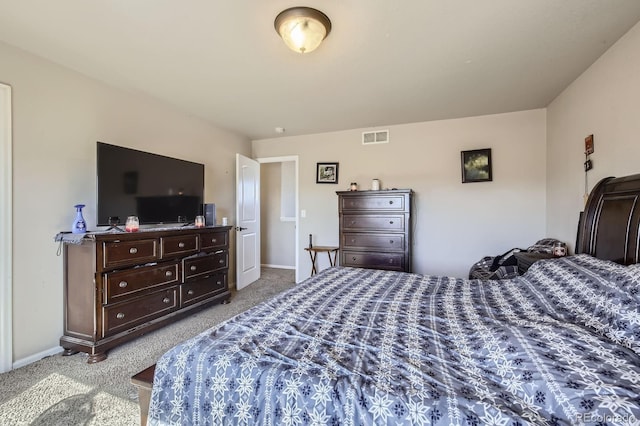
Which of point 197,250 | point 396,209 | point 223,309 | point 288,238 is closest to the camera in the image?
point 197,250

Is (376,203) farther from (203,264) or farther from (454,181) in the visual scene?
(203,264)

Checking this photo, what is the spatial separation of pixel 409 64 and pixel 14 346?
12.4 ft

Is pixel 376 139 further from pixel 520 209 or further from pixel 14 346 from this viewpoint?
pixel 14 346

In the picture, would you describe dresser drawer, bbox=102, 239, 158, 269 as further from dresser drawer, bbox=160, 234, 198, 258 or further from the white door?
the white door

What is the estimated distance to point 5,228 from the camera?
2143 mm

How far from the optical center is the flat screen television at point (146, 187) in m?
2.54

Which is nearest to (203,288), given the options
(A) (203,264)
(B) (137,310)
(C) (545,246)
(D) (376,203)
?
(A) (203,264)

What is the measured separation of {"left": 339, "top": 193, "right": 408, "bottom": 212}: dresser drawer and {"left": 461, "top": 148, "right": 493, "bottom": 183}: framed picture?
3.19 ft

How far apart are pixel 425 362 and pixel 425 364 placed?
1cm

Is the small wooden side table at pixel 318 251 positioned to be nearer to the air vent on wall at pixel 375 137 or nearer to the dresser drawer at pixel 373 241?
the dresser drawer at pixel 373 241

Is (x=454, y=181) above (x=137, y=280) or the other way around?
above

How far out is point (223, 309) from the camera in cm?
346

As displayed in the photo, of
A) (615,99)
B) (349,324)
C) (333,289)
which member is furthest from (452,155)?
(349,324)

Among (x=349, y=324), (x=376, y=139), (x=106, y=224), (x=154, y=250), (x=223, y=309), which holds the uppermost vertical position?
(x=376, y=139)
